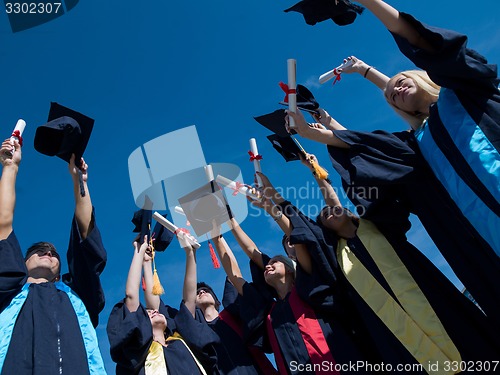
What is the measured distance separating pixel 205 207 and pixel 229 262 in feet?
2.17

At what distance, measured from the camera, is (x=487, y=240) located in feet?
8.75

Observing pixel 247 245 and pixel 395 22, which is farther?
pixel 247 245

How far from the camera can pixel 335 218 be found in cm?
411

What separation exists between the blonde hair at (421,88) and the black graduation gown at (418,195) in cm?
11

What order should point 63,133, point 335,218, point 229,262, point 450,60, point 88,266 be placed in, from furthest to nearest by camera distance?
point 229,262
point 335,218
point 63,133
point 88,266
point 450,60

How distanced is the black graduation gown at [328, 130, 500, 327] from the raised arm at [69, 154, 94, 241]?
184 cm

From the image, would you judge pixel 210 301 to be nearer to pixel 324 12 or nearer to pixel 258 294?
pixel 258 294

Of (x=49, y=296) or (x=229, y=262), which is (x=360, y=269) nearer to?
(x=229, y=262)

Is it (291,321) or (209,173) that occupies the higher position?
(209,173)

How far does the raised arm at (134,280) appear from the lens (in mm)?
4262

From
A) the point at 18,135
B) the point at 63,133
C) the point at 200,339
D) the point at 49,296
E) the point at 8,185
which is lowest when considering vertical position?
the point at 200,339

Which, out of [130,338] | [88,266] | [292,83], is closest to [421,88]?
[292,83]

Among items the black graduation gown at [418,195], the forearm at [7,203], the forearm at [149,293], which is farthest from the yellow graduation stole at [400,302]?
the forearm at [7,203]

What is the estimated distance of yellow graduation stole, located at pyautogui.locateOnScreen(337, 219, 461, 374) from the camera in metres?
3.03
